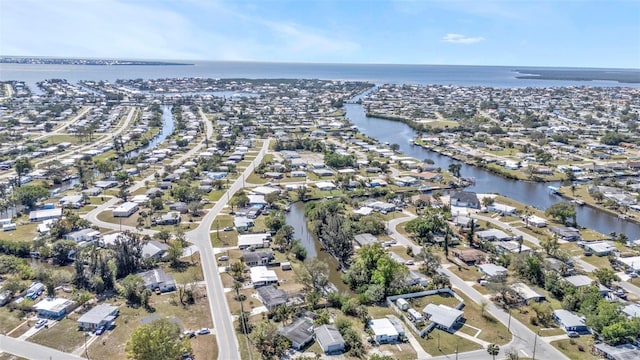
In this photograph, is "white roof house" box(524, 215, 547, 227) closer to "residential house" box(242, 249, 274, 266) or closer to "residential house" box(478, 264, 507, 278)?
"residential house" box(478, 264, 507, 278)

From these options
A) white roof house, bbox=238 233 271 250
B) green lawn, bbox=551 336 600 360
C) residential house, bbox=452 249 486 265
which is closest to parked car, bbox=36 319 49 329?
white roof house, bbox=238 233 271 250

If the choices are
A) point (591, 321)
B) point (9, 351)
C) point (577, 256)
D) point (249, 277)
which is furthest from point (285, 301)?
point (577, 256)

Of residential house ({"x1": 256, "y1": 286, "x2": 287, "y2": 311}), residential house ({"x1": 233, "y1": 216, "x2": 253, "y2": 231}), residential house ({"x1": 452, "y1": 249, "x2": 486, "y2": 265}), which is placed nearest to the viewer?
residential house ({"x1": 256, "y1": 286, "x2": 287, "y2": 311})

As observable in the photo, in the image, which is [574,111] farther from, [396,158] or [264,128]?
[264,128]

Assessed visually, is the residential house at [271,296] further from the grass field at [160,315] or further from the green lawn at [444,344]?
the green lawn at [444,344]

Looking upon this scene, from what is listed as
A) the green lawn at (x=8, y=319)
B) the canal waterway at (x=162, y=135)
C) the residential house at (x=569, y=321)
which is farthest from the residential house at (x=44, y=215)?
the residential house at (x=569, y=321)

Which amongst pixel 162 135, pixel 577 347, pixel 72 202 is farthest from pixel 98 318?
pixel 162 135

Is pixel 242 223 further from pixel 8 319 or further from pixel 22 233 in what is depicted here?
pixel 22 233
